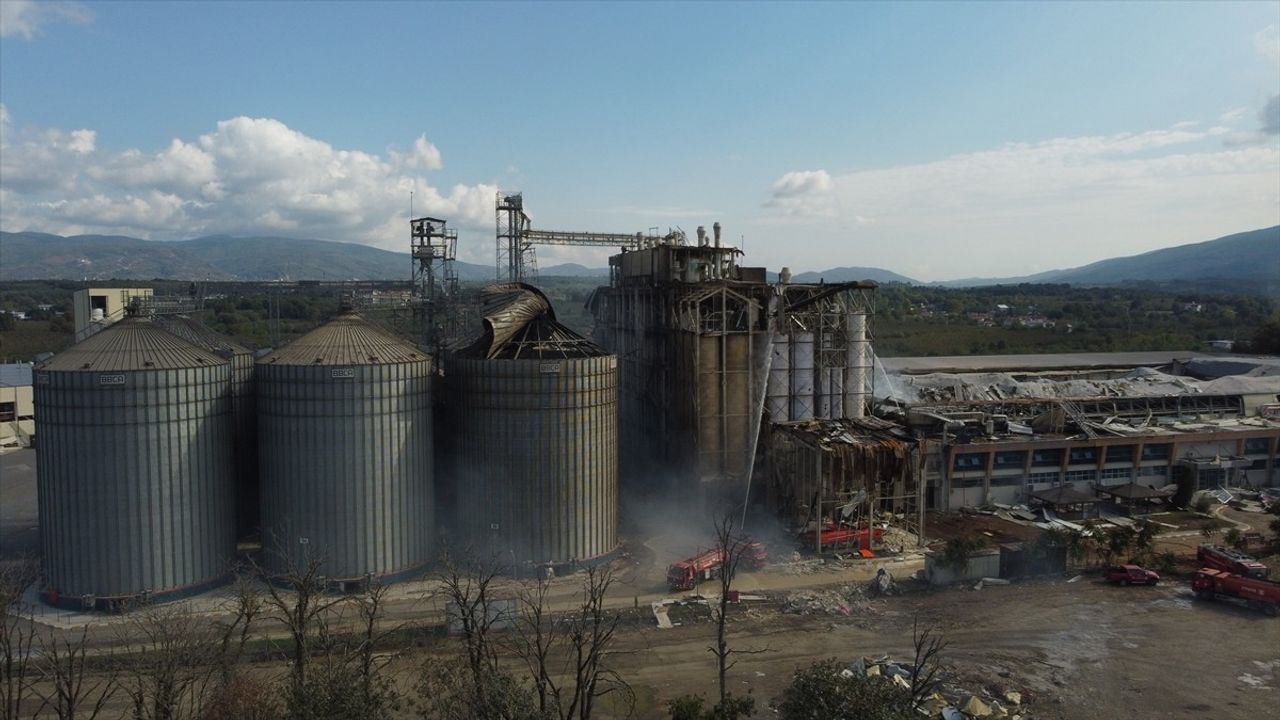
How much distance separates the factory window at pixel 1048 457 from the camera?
175 feet

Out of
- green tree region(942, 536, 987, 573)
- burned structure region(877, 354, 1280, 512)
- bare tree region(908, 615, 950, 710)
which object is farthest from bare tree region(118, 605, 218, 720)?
burned structure region(877, 354, 1280, 512)

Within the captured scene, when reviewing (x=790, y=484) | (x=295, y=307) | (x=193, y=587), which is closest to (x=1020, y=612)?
(x=790, y=484)

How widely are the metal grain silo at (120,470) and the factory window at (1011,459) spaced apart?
46.4m

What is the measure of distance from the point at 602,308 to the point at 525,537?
3644 centimetres

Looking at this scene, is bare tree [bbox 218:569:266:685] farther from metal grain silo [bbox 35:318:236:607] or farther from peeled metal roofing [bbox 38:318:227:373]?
peeled metal roofing [bbox 38:318:227:373]

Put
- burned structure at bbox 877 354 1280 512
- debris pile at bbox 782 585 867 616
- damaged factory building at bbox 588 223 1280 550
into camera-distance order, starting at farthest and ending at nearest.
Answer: burned structure at bbox 877 354 1280 512 < damaged factory building at bbox 588 223 1280 550 < debris pile at bbox 782 585 867 616

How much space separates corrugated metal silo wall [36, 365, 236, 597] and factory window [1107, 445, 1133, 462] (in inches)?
2169

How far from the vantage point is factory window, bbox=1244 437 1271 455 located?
57.4 meters

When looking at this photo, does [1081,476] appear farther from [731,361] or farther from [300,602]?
[300,602]

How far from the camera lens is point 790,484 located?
45.4 meters

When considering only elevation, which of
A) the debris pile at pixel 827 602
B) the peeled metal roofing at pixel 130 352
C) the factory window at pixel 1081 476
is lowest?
the debris pile at pixel 827 602

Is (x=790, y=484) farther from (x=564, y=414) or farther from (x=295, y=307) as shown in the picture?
(x=295, y=307)

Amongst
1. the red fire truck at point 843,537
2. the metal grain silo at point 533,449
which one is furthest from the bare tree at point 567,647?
the red fire truck at point 843,537

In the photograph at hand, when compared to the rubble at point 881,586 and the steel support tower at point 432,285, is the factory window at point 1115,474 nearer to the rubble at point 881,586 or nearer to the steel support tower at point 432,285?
the rubble at point 881,586
